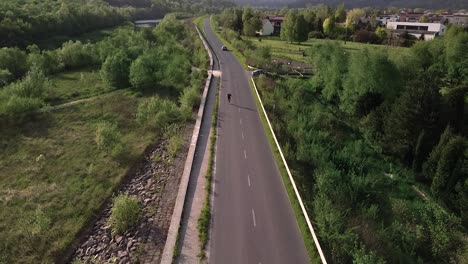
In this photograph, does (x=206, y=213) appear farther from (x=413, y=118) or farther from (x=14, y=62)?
(x=14, y=62)

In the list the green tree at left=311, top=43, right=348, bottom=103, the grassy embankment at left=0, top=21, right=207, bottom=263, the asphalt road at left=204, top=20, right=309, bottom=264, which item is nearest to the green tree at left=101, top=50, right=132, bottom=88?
the grassy embankment at left=0, top=21, right=207, bottom=263

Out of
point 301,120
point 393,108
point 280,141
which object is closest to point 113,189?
point 280,141

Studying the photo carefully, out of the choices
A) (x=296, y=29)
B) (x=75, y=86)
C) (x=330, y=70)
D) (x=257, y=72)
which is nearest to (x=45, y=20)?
(x=75, y=86)

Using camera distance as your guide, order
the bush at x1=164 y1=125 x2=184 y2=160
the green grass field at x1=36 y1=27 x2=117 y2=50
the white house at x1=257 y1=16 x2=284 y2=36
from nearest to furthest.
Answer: the bush at x1=164 y1=125 x2=184 y2=160 → the green grass field at x1=36 y1=27 x2=117 y2=50 → the white house at x1=257 y1=16 x2=284 y2=36

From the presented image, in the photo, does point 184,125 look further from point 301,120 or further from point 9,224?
point 9,224

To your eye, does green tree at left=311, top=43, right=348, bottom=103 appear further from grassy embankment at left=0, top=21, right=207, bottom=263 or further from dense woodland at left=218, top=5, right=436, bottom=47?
dense woodland at left=218, top=5, right=436, bottom=47
